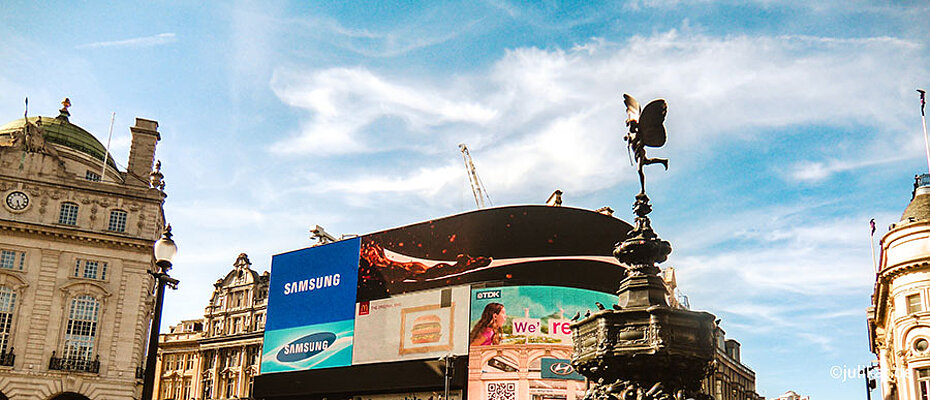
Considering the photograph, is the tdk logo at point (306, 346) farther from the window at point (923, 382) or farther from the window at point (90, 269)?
the window at point (923, 382)

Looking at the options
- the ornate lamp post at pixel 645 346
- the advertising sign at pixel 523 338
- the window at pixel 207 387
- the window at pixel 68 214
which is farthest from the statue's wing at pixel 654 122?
the window at pixel 207 387

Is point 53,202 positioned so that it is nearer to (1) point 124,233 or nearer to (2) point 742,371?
(1) point 124,233

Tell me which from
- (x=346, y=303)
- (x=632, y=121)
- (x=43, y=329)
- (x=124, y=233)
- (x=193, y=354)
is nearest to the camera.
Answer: (x=632, y=121)

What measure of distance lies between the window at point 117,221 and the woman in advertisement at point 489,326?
23434 millimetres

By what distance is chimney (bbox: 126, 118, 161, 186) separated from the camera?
5353cm

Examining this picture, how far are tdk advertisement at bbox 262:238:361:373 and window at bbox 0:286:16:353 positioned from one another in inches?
717

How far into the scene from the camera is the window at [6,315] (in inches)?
1850

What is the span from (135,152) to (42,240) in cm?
842

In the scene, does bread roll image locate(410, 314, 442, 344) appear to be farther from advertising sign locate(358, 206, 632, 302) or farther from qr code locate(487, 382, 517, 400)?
qr code locate(487, 382, 517, 400)

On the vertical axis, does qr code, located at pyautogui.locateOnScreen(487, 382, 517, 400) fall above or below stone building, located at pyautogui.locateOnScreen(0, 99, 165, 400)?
below

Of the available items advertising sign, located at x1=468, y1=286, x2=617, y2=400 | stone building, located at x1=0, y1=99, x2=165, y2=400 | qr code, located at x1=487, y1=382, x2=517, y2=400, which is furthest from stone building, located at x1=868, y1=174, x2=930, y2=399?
stone building, located at x1=0, y1=99, x2=165, y2=400

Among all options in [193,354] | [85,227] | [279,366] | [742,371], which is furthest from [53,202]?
[742,371]

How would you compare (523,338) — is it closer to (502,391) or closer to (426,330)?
(502,391)

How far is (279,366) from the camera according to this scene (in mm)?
59469
